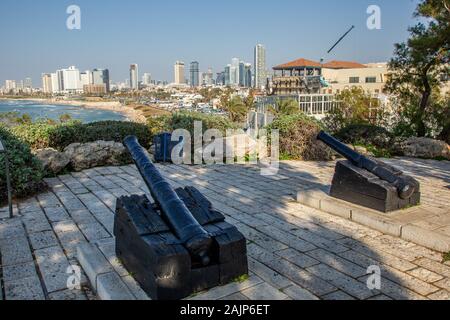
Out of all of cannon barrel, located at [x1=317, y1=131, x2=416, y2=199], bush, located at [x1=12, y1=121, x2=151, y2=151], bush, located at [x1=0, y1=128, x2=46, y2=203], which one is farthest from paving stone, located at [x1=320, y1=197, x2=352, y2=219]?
bush, located at [x1=12, y1=121, x2=151, y2=151]

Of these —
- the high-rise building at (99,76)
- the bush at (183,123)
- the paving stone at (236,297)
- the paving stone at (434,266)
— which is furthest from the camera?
the high-rise building at (99,76)

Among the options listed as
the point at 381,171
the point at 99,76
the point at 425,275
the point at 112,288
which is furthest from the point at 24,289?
the point at 99,76

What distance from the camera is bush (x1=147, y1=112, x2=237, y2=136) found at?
11.7m

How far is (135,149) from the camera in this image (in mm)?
4004

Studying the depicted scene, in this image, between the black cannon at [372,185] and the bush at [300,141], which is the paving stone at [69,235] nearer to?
the black cannon at [372,185]

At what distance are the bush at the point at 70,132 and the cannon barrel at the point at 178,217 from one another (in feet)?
24.2

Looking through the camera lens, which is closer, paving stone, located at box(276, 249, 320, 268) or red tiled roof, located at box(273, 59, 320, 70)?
paving stone, located at box(276, 249, 320, 268)

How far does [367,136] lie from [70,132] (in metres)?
9.21

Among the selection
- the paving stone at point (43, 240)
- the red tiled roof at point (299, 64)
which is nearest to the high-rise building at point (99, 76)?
the red tiled roof at point (299, 64)

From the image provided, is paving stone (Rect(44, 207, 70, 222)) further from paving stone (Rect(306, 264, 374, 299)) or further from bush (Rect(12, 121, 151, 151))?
bush (Rect(12, 121, 151, 151))

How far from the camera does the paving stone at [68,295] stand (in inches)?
127

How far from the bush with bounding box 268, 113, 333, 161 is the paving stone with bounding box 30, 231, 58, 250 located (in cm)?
739

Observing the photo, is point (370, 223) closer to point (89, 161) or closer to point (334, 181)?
point (334, 181)

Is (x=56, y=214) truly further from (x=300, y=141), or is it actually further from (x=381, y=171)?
(x=300, y=141)
